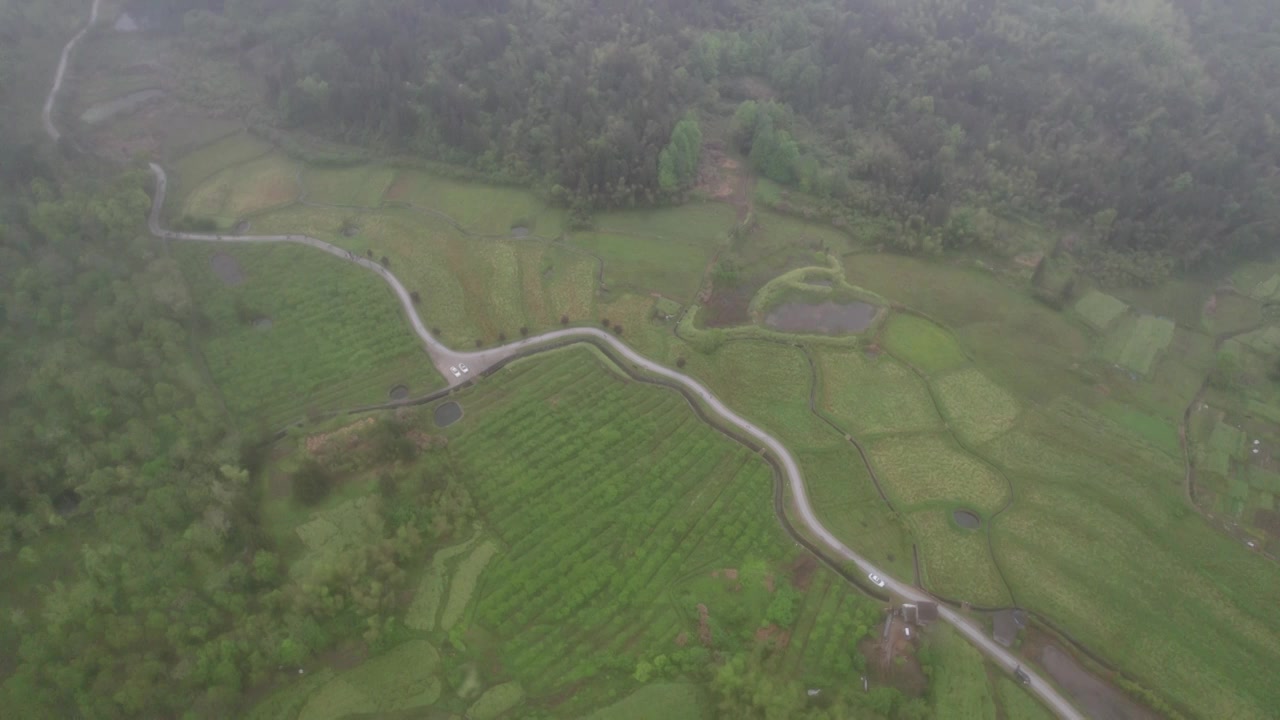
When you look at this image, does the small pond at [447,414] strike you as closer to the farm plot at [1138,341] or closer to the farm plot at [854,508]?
the farm plot at [854,508]

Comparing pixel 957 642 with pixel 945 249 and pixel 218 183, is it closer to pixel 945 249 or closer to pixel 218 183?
pixel 945 249

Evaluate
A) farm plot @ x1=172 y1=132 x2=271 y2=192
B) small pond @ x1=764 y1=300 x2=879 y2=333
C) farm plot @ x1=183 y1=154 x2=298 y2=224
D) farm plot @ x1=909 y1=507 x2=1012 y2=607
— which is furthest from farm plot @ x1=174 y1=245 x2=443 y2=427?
farm plot @ x1=909 y1=507 x2=1012 y2=607

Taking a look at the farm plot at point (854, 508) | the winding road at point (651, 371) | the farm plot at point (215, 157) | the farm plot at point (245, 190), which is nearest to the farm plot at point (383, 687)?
the winding road at point (651, 371)

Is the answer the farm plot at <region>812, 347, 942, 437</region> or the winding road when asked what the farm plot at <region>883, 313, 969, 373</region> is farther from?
the winding road

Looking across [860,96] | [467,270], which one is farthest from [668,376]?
[860,96]

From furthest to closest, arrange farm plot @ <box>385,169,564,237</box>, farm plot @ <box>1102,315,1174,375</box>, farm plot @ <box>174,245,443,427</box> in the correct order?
farm plot @ <box>385,169,564,237</box>
farm plot @ <box>1102,315,1174,375</box>
farm plot @ <box>174,245,443,427</box>
